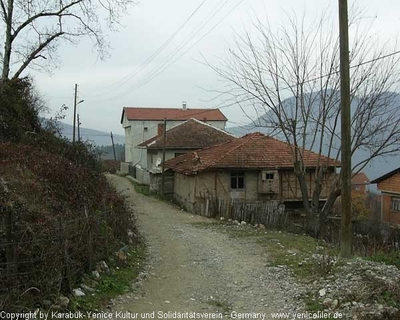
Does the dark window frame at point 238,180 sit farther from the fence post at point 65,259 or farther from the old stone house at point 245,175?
the fence post at point 65,259

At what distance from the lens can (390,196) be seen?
32.8m

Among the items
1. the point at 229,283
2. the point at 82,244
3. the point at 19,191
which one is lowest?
the point at 229,283

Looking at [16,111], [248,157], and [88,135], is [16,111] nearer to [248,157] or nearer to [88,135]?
[248,157]

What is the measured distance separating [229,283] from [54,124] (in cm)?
1426

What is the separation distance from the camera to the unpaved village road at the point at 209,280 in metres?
7.15

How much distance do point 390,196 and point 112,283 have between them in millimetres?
29261

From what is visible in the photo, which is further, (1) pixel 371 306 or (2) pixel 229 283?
(2) pixel 229 283

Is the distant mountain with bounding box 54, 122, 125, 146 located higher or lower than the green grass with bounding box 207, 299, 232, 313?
higher

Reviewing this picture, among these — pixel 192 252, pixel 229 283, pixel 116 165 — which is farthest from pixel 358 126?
pixel 116 165

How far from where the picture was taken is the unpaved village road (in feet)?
23.5

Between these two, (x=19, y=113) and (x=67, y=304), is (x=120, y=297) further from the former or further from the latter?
(x=19, y=113)

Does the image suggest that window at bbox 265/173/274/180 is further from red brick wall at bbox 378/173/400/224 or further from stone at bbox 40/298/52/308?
stone at bbox 40/298/52/308

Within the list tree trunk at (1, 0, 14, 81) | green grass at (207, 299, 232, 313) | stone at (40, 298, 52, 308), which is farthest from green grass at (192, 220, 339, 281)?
tree trunk at (1, 0, 14, 81)

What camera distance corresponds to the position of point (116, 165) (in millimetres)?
62125
